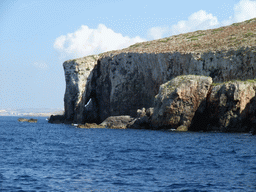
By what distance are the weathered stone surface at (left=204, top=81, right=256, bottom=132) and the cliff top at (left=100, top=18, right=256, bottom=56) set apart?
637 inches

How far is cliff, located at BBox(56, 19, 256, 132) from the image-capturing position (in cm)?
7381

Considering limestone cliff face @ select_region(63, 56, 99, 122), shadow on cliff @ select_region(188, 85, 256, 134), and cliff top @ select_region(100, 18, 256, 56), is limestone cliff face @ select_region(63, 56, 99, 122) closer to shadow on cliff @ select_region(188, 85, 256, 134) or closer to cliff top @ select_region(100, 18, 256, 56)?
cliff top @ select_region(100, 18, 256, 56)

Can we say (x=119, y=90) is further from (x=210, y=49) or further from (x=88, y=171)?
(x=88, y=171)

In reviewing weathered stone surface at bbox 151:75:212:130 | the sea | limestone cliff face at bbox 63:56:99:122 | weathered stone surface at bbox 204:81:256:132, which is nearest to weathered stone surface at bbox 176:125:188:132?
weathered stone surface at bbox 151:75:212:130

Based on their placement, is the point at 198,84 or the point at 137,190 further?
the point at 198,84

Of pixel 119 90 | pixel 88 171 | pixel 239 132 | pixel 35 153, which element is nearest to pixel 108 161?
pixel 88 171

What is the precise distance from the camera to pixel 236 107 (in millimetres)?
59188

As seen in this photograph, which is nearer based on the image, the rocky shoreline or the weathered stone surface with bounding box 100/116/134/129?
the rocky shoreline

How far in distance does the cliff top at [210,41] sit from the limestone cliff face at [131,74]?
2.72 metres

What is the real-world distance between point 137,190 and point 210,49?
64011mm

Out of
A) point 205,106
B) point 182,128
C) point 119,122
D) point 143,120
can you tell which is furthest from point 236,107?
point 119,122

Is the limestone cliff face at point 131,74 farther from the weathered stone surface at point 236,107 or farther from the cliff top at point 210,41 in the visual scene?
the weathered stone surface at point 236,107

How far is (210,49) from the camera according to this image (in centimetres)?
7912

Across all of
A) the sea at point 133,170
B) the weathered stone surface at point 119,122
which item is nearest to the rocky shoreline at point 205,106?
the weathered stone surface at point 119,122
